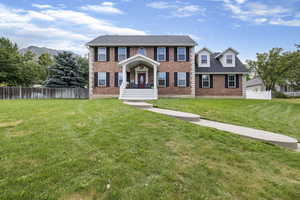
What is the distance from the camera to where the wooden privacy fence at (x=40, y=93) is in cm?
1783

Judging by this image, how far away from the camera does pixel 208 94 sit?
17016 millimetres

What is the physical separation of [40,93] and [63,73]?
3.79 m

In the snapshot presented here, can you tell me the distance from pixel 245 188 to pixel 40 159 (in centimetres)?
305

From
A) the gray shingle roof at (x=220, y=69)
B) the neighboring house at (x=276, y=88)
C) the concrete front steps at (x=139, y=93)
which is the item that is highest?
the gray shingle roof at (x=220, y=69)

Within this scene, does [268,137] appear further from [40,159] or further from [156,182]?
[40,159]

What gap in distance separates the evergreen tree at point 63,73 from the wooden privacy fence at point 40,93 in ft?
5.66

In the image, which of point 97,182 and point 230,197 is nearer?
point 230,197

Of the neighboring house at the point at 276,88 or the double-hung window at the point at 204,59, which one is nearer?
the double-hung window at the point at 204,59

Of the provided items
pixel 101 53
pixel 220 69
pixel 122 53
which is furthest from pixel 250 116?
pixel 101 53

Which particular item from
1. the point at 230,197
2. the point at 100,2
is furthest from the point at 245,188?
the point at 100,2

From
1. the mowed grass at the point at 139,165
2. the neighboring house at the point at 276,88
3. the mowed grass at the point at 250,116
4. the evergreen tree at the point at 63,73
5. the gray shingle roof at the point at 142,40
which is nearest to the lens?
the mowed grass at the point at 139,165

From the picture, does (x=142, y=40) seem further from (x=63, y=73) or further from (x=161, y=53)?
(x=63, y=73)

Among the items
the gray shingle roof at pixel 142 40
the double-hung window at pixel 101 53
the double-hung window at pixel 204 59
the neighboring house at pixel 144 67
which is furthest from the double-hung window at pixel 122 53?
the double-hung window at pixel 204 59

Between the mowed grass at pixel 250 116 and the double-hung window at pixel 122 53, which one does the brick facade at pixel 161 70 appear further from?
the mowed grass at pixel 250 116
